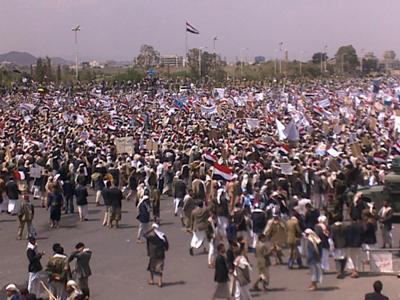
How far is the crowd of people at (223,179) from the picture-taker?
14.4 m

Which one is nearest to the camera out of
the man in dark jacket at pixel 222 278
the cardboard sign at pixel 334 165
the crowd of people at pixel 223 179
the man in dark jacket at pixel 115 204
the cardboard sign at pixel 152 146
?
the man in dark jacket at pixel 222 278

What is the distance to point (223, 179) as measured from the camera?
19.6 m

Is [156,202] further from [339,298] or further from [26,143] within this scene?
[26,143]

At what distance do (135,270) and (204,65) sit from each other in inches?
3639

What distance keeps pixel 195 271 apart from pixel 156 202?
13.1ft

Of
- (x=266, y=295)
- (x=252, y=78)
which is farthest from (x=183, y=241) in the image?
(x=252, y=78)

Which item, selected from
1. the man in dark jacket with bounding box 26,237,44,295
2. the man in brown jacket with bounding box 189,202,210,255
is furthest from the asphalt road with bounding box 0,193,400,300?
the man in dark jacket with bounding box 26,237,44,295

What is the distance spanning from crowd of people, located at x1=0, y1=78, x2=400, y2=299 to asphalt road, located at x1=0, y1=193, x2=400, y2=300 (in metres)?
0.32

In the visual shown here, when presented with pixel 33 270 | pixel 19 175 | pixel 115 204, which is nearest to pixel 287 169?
pixel 115 204

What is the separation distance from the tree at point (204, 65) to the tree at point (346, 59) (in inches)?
1543

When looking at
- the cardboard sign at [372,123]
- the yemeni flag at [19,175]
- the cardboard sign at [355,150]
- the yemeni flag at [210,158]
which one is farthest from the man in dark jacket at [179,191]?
the cardboard sign at [372,123]

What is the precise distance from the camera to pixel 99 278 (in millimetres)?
14984

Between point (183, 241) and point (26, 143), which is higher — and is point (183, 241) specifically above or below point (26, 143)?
below

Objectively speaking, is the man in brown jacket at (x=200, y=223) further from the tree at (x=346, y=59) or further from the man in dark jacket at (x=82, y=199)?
the tree at (x=346, y=59)
